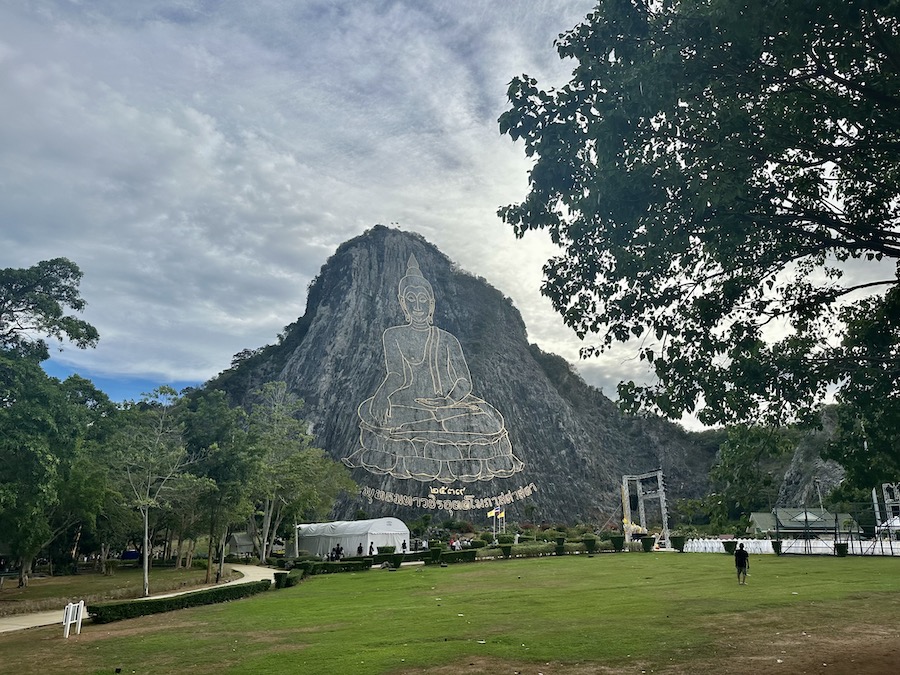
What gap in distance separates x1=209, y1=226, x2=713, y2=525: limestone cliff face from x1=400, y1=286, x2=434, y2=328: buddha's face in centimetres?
570

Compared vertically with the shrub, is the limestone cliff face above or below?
above

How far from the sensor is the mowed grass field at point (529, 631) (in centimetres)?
1017

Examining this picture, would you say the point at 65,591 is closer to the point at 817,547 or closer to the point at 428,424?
the point at 817,547

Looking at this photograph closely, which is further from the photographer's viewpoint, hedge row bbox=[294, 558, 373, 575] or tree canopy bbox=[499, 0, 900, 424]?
hedge row bbox=[294, 558, 373, 575]

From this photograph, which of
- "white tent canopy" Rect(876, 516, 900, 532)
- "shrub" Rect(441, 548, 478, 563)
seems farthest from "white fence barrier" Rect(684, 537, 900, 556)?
"shrub" Rect(441, 548, 478, 563)

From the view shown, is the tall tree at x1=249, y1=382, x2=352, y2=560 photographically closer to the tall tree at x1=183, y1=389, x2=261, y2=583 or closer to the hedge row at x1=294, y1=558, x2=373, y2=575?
the hedge row at x1=294, y1=558, x2=373, y2=575

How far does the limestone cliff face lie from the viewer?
7544cm

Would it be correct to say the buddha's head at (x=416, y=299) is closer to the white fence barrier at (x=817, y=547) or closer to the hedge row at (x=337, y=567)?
the white fence barrier at (x=817, y=547)

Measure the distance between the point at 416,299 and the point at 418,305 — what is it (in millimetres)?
1126

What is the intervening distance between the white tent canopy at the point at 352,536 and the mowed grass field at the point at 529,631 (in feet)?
73.9

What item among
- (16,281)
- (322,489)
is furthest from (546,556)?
(16,281)

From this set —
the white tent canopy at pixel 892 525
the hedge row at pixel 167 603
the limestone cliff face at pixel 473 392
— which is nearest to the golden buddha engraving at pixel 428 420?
the limestone cliff face at pixel 473 392

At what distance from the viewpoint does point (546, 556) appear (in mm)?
39219

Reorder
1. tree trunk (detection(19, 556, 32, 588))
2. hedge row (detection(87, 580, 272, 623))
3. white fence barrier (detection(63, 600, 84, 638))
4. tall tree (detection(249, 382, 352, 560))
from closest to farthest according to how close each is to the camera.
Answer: white fence barrier (detection(63, 600, 84, 638)) → hedge row (detection(87, 580, 272, 623)) → tree trunk (detection(19, 556, 32, 588)) → tall tree (detection(249, 382, 352, 560))
